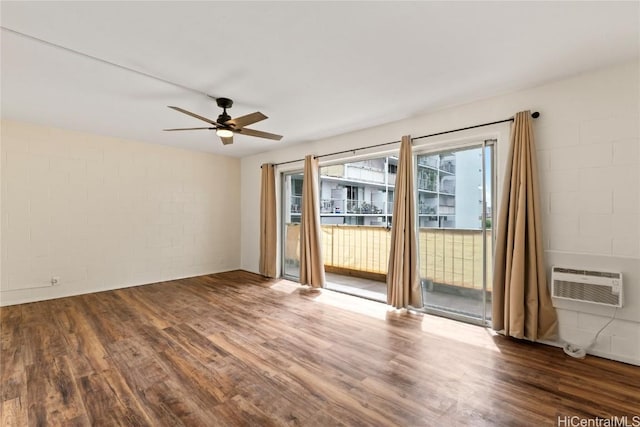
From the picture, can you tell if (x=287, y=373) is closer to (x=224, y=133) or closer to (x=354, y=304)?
(x=354, y=304)

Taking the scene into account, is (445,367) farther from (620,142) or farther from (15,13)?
(15,13)

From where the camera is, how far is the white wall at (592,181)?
236 centimetres

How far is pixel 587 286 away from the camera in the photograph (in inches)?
97.3

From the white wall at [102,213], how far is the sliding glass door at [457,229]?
13.9 feet

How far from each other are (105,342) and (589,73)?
5.07 meters

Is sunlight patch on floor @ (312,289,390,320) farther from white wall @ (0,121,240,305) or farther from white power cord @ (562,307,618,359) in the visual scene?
white wall @ (0,121,240,305)

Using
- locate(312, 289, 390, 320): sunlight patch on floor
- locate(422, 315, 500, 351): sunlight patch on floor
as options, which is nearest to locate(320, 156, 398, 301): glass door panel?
locate(312, 289, 390, 320): sunlight patch on floor

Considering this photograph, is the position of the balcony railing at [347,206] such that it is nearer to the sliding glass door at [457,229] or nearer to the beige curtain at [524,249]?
the sliding glass door at [457,229]

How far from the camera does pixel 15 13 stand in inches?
70.8

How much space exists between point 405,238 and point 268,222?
286 centimetres

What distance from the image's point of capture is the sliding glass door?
3.19m

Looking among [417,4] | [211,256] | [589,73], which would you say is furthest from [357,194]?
[417,4]

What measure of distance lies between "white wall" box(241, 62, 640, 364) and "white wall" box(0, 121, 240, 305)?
204 inches

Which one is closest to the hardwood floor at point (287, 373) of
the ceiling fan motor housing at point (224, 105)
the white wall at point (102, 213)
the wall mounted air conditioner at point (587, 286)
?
the wall mounted air conditioner at point (587, 286)
